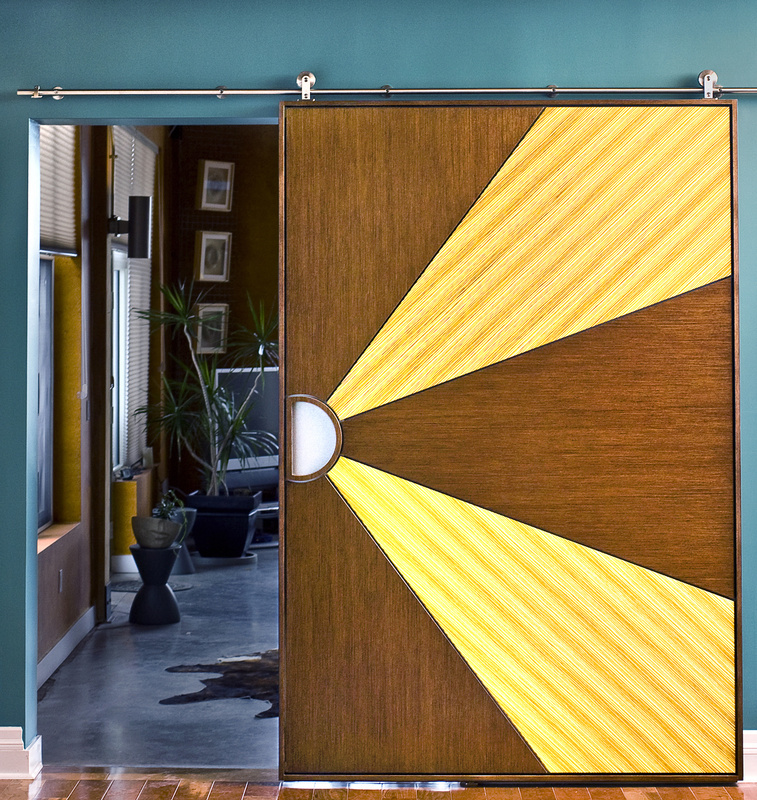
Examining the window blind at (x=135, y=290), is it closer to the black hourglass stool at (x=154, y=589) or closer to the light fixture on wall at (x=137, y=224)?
the light fixture on wall at (x=137, y=224)

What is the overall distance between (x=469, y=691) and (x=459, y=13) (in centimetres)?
228

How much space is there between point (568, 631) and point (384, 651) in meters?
0.62

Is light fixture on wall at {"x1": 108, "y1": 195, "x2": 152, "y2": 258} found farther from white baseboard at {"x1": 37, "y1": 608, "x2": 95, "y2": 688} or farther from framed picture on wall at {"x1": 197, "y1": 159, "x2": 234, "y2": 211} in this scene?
framed picture on wall at {"x1": 197, "y1": 159, "x2": 234, "y2": 211}

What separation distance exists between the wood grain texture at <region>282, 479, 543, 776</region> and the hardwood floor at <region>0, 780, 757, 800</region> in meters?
0.08

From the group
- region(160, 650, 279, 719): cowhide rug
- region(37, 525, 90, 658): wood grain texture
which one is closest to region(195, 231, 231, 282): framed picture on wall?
region(37, 525, 90, 658): wood grain texture

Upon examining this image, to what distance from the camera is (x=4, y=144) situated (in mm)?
3369

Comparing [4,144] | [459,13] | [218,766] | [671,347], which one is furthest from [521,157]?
[218,766]

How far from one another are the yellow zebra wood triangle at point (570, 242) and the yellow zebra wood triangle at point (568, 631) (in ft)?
1.56

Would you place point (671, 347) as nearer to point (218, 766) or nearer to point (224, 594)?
point (218, 766)

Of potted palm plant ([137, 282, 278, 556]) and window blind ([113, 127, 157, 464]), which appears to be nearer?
window blind ([113, 127, 157, 464])

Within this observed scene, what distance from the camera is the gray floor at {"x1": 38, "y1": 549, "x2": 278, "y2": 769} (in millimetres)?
3770

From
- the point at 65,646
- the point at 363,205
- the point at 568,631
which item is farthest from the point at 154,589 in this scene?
the point at 363,205

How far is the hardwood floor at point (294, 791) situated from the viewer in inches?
129

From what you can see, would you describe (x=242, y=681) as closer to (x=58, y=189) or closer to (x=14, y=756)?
(x=14, y=756)
